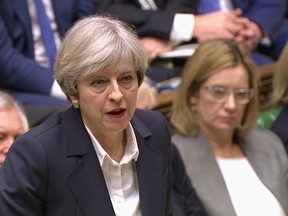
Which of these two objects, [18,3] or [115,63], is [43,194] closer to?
[115,63]

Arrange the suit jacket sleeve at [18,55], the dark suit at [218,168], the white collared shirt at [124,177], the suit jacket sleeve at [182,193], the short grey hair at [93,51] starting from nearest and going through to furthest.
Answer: the short grey hair at [93,51]
the white collared shirt at [124,177]
the suit jacket sleeve at [182,193]
the dark suit at [218,168]
the suit jacket sleeve at [18,55]

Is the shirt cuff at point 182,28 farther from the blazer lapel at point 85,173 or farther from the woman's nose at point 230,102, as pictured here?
the blazer lapel at point 85,173

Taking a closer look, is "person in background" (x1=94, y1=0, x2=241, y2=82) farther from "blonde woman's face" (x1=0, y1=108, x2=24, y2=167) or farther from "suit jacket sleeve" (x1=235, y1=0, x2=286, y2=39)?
"blonde woman's face" (x1=0, y1=108, x2=24, y2=167)

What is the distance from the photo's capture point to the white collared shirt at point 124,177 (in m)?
1.26

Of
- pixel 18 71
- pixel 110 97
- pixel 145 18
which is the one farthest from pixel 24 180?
pixel 145 18

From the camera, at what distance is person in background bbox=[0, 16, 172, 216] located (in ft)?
3.74

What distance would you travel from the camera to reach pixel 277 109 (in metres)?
2.27

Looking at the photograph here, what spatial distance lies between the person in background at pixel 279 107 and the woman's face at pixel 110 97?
1063 mm

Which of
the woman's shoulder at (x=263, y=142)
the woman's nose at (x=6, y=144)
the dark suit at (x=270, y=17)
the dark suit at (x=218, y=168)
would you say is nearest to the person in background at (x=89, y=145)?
the woman's nose at (x=6, y=144)

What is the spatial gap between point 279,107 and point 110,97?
1218 mm

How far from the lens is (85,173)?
3.99 ft

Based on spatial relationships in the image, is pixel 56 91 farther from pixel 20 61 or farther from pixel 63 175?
pixel 63 175

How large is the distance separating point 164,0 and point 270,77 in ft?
1.56

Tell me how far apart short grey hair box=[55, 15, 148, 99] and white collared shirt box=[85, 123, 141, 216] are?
5.5 inches
